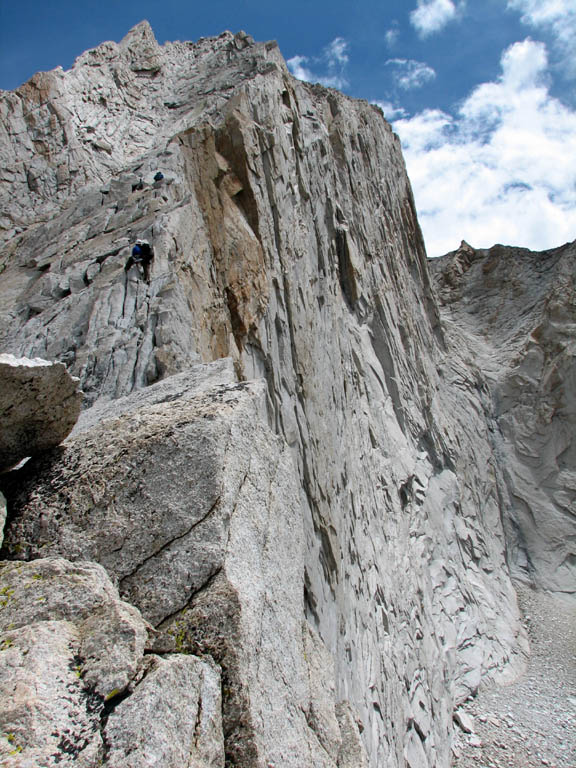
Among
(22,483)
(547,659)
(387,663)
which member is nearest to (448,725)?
(387,663)

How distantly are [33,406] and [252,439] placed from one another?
178 centimetres

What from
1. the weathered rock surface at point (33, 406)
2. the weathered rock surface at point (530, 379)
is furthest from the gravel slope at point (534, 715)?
the weathered rock surface at point (33, 406)

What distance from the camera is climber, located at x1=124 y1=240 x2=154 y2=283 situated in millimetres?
10094

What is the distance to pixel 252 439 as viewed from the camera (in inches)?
172

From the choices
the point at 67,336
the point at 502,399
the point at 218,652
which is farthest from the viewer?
the point at 502,399

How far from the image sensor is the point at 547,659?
2044cm

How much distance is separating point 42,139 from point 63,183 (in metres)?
2.26

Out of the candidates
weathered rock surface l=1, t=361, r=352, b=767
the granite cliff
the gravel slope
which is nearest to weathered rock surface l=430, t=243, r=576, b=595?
the granite cliff

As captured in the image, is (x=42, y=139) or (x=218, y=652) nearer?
(x=218, y=652)

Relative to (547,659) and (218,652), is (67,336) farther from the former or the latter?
(547,659)

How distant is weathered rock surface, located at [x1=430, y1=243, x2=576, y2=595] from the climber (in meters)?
25.1

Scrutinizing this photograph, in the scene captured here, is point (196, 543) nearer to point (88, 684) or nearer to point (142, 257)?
point (88, 684)

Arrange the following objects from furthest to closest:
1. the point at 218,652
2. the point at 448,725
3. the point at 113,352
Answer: the point at 448,725 < the point at 113,352 < the point at 218,652

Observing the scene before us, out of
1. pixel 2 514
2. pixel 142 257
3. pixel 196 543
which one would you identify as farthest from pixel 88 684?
pixel 142 257
